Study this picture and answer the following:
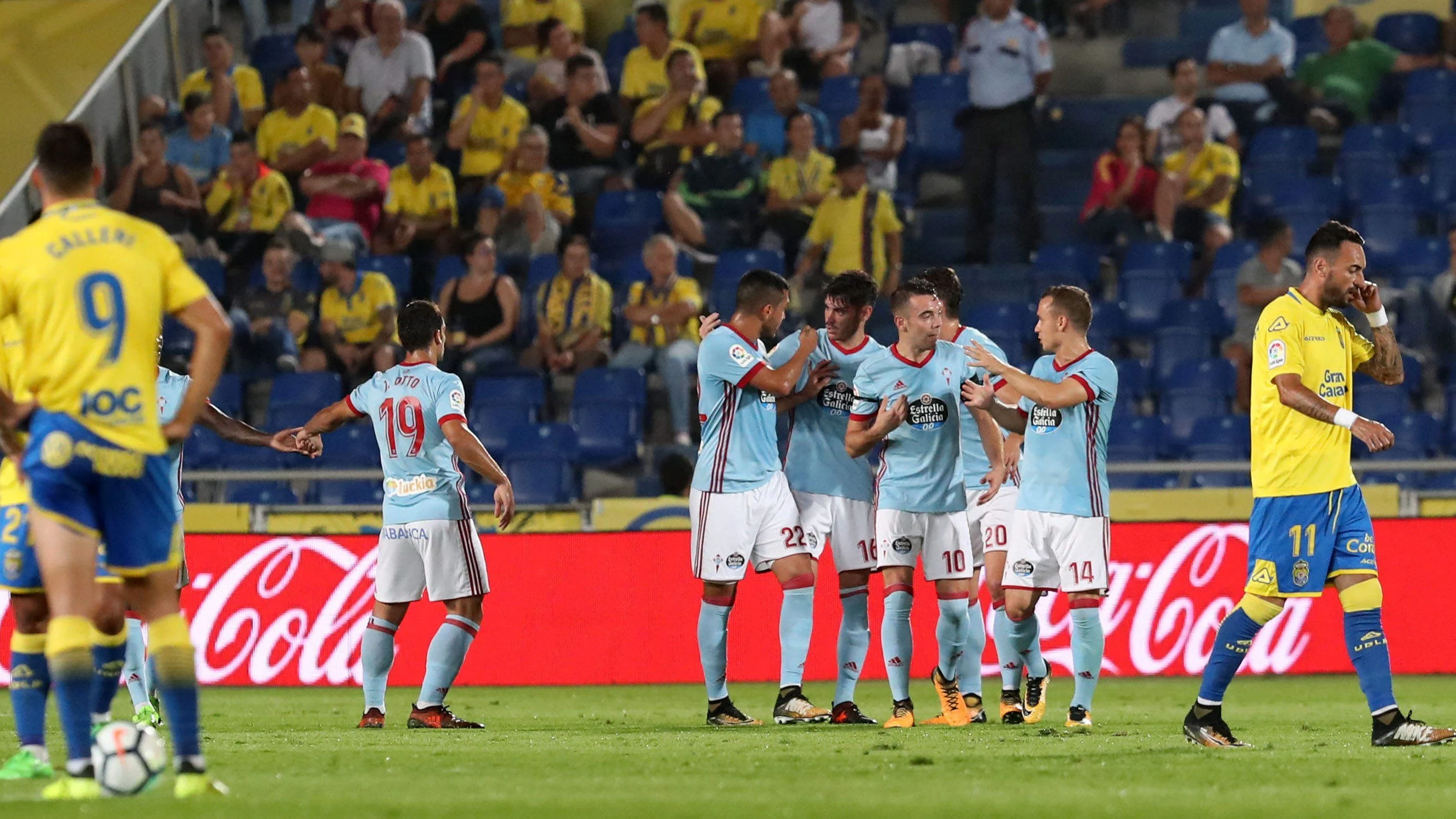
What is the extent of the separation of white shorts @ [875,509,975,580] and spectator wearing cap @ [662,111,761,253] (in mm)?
8121

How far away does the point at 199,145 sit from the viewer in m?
19.8

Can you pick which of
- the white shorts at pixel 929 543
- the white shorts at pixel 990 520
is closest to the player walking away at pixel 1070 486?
the white shorts at pixel 929 543

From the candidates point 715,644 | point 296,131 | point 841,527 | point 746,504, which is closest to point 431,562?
point 715,644

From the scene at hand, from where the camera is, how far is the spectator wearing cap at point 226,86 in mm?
20047

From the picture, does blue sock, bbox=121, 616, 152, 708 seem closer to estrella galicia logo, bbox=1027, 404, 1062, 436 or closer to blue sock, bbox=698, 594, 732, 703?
blue sock, bbox=698, 594, 732, 703

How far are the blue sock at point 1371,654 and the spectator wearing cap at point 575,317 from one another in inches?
385

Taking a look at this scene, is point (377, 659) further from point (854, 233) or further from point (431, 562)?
point (854, 233)

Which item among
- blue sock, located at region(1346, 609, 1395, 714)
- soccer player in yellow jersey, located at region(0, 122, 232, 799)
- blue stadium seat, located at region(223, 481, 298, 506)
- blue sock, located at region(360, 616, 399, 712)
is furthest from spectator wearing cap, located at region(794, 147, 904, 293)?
soccer player in yellow jersey, located at region(0, 122, 232, 799)

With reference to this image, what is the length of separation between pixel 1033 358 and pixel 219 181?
8.48 meters

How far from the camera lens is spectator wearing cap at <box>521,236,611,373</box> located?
56.3 feet

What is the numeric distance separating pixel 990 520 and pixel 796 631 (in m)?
1.34

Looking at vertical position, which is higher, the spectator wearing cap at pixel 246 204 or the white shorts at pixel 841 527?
the spectator wearing cap at pixel 246 204

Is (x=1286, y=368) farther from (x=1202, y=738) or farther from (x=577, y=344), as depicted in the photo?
(x=577, y=344)

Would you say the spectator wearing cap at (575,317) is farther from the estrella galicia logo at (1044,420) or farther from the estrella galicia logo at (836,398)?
the estrella galicia logo at (1044,420)
